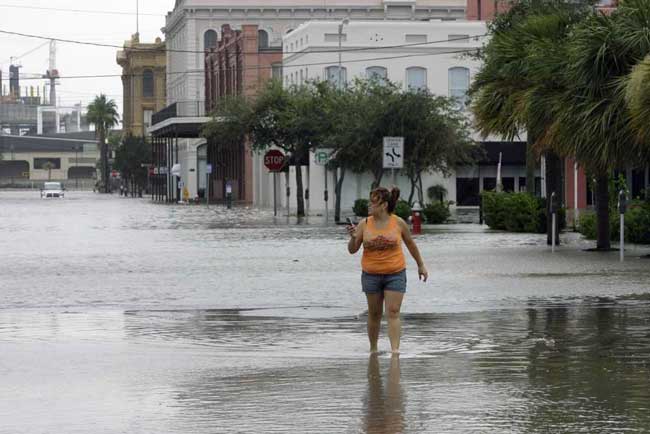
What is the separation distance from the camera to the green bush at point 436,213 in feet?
163

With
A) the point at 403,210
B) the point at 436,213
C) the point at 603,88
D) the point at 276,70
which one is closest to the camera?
the point at 603,88

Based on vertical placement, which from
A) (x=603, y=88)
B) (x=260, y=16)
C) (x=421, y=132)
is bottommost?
(x=421, y=132)

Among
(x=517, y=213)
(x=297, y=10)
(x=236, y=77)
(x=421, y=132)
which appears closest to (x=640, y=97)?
(x=517, y=213)

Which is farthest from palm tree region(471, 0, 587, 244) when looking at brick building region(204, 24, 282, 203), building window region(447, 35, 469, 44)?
brick building region(204, 24, 282, 203)

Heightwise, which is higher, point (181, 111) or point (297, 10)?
point (297, 10)

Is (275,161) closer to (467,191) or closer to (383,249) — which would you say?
(467,191)

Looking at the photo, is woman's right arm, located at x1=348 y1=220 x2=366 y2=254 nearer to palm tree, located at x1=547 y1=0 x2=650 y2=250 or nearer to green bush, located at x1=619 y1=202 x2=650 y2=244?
palm tree, located at x1=547 y1=0 x2=650 y2=250

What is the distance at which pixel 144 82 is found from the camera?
6649 inches

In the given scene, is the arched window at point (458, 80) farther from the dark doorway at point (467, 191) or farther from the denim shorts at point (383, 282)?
the denim shorts at point (383, 282)

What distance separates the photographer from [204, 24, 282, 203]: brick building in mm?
92312

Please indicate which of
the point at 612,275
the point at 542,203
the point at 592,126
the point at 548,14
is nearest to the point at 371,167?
the point at 542,203

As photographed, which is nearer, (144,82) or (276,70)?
(276,70)

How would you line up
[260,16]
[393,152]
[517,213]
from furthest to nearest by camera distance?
[260,16], [393,152], [517,213]

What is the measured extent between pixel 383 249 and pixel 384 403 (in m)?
3.05
